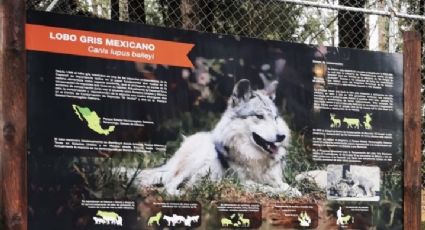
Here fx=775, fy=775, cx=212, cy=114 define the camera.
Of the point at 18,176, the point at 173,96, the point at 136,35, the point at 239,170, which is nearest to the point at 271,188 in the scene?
the point at 239,170

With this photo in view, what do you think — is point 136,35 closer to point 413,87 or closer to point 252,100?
point 252,100

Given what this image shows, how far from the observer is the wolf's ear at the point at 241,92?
18.7ft

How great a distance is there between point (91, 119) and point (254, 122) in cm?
126

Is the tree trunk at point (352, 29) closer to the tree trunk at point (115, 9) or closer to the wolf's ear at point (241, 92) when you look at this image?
the wolf's ear at point (241, 92)

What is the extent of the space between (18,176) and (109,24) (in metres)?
1.21

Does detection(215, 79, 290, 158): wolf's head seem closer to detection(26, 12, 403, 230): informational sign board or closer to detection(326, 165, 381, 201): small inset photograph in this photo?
detection(26, 12, 403, 230): informational sign board

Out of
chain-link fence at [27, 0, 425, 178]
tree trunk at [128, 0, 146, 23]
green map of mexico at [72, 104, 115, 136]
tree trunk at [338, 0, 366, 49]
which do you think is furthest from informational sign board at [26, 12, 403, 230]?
tree trunk at [128, 0, 146, 23]

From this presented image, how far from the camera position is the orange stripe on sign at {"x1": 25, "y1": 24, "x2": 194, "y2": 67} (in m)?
5.06

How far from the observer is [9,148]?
16.0ft

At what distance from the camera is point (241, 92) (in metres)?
5.72

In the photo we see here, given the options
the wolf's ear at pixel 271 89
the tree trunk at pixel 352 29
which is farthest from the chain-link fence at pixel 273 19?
the wolf's ear at pixel 271 89

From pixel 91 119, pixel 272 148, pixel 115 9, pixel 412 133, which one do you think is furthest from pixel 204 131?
pixel 115 9

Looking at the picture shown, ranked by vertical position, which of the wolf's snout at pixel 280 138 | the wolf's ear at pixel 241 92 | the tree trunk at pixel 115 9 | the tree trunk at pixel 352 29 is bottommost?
the wolf's snout at pixel 280 138

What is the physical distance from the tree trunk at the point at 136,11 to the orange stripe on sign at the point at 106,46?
3.21m
